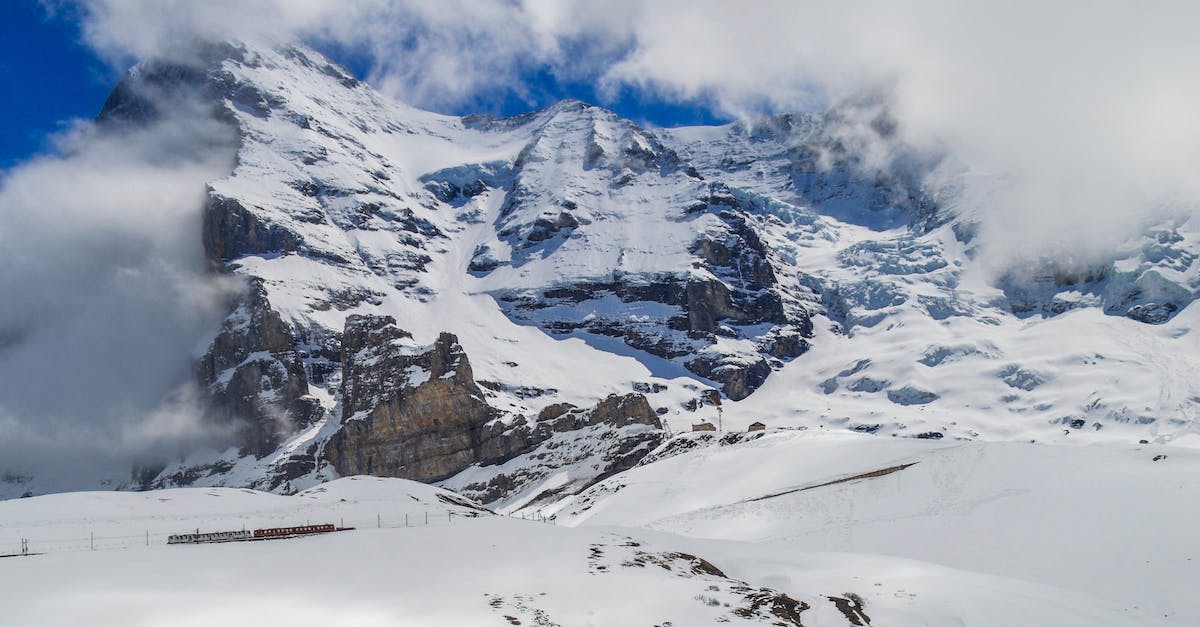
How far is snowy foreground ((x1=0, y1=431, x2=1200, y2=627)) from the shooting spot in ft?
104

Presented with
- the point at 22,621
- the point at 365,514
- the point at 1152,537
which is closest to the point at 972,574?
the point at 1152,537

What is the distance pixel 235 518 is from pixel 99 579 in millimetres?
28095

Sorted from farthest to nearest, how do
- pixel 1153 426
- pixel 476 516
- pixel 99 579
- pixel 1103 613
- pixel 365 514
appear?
pixel 1153 426 → pixel 476 516 → pixel 365 514 → pixel 1103 613 → pixel 99 579

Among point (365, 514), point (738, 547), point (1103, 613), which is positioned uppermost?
point (365, 514)

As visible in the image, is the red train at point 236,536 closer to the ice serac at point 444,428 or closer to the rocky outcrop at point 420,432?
the ice serac at point 444,428

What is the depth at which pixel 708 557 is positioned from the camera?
145 ft

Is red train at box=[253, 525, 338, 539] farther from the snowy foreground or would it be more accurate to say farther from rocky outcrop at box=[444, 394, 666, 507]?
rocky outcrop at box=[444, 394, 666, 507]

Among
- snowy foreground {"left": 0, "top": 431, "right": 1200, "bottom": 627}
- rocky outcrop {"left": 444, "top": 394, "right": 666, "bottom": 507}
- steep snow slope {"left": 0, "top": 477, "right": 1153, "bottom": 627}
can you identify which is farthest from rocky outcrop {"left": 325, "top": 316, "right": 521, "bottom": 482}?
steep snow slope {"left": 0, "top": 477, "right": 1153, "bottom": 627}

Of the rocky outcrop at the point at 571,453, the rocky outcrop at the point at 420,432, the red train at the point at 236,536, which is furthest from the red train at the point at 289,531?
the rocky outcrop at the point at 420,432

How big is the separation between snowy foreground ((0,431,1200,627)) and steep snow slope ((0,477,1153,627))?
13 cm

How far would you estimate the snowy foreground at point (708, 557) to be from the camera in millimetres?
31766

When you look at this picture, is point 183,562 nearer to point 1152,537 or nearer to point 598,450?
point 1152,537

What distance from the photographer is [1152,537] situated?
1809 inches

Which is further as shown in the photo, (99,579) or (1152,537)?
(1152,537)
